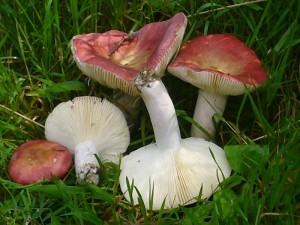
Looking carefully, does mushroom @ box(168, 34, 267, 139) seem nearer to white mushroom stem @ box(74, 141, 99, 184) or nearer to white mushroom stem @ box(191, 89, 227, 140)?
white mushroom stem @ box(191, 89, 227, 140)

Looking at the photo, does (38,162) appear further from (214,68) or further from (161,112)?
(214,68)

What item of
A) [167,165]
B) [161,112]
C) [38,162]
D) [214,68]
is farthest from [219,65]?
Answer: [38,162]

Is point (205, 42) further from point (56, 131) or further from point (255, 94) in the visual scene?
point (56, 131)

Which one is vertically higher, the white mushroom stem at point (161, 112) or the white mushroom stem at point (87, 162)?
the white mushroom stem at point (161, 112)

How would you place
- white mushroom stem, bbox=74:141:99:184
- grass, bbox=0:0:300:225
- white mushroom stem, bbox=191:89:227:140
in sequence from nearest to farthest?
grass, bbox=0:0:300:225 < white mushroom stem, bbox=74:141:99:184 < white mushroom stem, bbox=191:89:227:140

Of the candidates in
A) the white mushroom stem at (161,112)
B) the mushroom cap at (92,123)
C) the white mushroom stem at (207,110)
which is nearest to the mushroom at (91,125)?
the mushroom cap at (92,123)

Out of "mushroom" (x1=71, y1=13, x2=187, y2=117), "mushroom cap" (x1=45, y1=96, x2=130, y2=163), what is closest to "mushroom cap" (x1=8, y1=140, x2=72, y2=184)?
"mushroom cap" (x1=45, y1=96, x2=130, y2=163)

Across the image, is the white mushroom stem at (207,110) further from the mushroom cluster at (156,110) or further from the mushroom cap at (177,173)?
the mushroom cap at (177,173)
